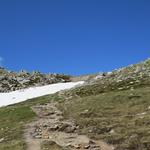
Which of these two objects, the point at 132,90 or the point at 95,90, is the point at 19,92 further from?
the point at 132,90

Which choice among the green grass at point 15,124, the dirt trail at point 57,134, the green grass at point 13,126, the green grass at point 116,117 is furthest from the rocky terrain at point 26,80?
the dirt trail at point 57,134

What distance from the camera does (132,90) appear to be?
6631 centimetres

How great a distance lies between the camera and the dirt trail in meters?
43.5

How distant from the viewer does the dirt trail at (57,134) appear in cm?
4347

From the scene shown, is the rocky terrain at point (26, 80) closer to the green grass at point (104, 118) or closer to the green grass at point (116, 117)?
the green grass at point (104, 118)

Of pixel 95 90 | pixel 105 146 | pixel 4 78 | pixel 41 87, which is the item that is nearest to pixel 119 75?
pixel 95 90

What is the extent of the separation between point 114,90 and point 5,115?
1721 cm

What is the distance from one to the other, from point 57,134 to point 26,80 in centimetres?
6268

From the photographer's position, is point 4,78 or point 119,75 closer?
point 119,75

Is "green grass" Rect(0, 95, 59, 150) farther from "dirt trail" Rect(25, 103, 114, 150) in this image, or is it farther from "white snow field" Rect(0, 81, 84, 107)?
"white snow field" Rect(0, 81, 84, 107)

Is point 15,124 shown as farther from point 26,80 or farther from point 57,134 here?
point 26,80

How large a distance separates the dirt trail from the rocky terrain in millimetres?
43474

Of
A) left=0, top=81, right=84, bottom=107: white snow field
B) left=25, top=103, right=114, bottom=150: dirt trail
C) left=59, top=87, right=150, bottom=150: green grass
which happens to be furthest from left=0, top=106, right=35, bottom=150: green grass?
left=0, top=81, right=84, bottom=107: white snow field

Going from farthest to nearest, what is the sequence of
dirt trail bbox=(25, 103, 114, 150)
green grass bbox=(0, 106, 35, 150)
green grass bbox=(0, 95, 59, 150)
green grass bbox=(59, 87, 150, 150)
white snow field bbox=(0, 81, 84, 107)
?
white snow field bbox=(0, 81, 84, 107) → green grass bbox=(0, 95, 59, 150) → green grass bbox=(0, 106, 35, 150) → dirt trail bbox=(25, 103, 114, 150) → green grass bbox=(59, 87, 150, 150)
